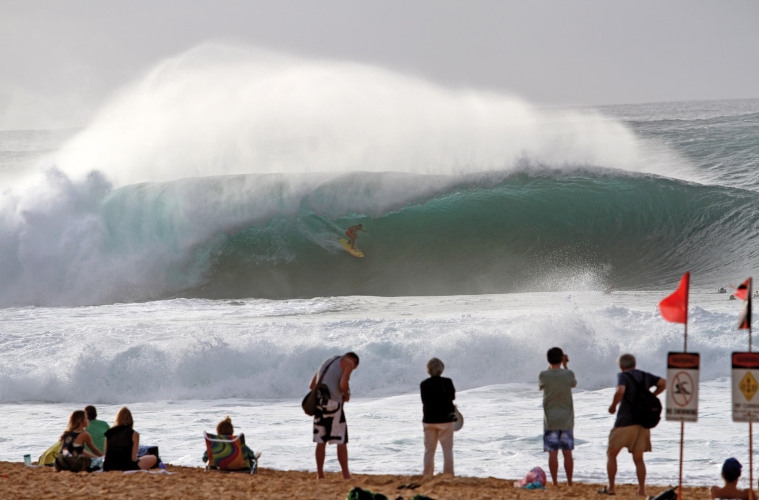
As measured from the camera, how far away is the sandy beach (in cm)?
650

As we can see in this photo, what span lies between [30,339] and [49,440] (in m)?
5.85

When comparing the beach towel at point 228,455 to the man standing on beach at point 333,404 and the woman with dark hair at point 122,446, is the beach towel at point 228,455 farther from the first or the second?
the man standing on beach at point 333,404

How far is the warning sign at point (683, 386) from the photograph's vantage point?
18.4 ft

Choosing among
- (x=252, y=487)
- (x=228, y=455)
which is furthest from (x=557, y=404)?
(x=228, y=455)

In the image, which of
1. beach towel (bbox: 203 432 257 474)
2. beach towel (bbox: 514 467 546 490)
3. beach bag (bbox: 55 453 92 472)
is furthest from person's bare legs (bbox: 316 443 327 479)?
beach bag (bbox: 55 453 92 472)

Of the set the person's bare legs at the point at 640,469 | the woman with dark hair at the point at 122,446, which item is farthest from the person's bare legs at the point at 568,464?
the woman with dark hair at the point at 122,446

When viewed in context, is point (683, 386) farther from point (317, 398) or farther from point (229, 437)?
point (229, 437)

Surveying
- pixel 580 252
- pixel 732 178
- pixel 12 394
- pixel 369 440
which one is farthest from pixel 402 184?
pixel 369 440

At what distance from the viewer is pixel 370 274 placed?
73.5 feet

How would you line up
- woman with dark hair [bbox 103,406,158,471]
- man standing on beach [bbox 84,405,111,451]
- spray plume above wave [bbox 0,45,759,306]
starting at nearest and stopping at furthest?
1. woman with dark hair [bbox 103,406,158,471]
2. man standing on beach [bbox 84,405,111,451]
3. spray plume above wave [bbox 0,45,759,306]

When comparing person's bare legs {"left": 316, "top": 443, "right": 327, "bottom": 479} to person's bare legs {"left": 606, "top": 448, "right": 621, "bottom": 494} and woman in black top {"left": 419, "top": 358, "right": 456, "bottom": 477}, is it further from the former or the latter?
person's bare legs {"left": 606, "top": 448, "right": 621, "bottom": 494}

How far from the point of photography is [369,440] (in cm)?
981

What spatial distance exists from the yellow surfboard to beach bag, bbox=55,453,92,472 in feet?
51.9

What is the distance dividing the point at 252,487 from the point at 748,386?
367 centimetres
